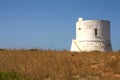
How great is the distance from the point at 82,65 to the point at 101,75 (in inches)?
83.4

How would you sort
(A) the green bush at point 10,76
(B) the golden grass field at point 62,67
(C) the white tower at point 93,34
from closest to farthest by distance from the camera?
(A) the green bush at point 10,76
(B) the golden grass field at point 62,67
(C) the white tower at point 93,34

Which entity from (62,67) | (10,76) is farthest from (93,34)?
(10,76)

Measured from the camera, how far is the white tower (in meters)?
33.4

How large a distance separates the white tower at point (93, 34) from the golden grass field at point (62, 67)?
17996mm

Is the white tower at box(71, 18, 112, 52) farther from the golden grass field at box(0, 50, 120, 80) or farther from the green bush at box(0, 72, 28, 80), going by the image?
the green bush at box(0, 72, 28, 80)

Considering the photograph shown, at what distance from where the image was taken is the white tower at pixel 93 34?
3344cm

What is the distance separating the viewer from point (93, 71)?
1264 centimetres

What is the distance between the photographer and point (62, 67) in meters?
12.9

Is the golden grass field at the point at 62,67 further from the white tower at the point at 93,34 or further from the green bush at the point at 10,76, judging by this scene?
the white tower at the point at 93,34

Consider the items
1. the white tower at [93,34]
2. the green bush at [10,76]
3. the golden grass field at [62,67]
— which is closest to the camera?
the green bush at [10,76]

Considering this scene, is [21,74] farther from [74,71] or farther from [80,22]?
[80,22]

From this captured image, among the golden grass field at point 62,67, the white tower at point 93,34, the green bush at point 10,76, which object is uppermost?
the white tower at point 93,34

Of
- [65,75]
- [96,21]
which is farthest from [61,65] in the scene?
[96,21]

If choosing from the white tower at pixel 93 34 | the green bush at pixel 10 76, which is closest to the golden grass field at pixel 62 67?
the green bush at pixel 10 76
